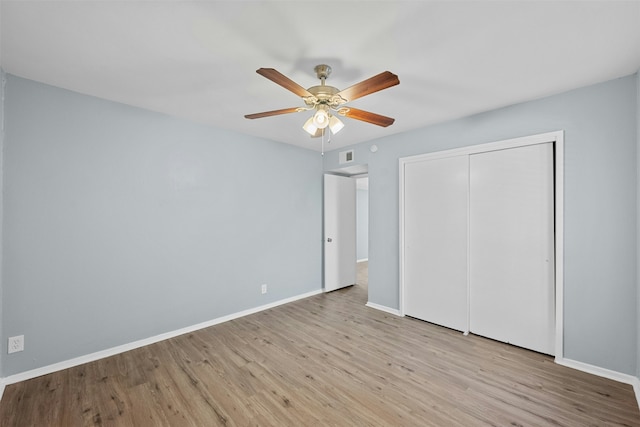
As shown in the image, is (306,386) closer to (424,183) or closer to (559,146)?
(424,183)

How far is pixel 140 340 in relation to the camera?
2.85 metres

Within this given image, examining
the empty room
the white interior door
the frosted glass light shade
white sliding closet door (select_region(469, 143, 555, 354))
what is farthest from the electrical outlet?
white sliding closet door (select_region(469, 143, 555, 354))

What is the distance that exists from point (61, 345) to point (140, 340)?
2.04 ft

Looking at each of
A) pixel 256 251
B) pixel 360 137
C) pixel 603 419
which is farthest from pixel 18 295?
pixel 603 419

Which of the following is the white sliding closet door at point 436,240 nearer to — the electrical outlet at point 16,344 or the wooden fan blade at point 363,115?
the wooden fan blade at point 363,115

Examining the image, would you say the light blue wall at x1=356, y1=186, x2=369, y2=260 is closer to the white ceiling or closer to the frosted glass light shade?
the white ceiling

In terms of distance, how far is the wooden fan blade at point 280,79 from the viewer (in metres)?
1.50

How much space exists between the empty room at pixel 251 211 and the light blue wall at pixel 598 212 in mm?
15

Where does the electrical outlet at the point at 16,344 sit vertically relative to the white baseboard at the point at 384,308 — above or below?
above

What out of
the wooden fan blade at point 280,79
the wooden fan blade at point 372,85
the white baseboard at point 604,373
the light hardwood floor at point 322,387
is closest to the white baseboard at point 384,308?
the light hardwood floor at point 322,387

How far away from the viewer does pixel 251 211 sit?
150 inches

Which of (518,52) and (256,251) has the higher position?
(518,52)

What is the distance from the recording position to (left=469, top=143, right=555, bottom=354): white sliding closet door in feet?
8.68

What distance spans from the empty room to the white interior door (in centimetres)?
122
